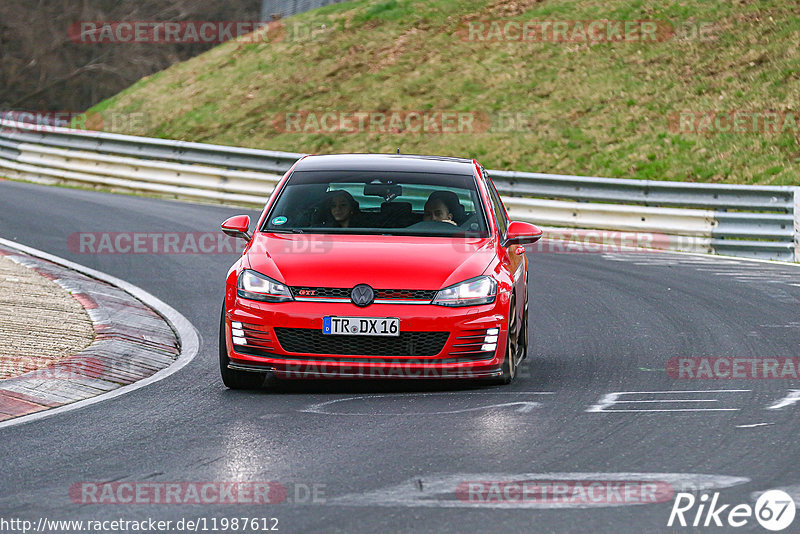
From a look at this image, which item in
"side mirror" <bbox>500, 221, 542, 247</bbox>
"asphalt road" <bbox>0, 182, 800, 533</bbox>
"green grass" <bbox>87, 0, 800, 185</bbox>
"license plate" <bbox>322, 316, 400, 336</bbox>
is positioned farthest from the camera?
"green grass" <bbox>87, 0, 800, 185</bbox>

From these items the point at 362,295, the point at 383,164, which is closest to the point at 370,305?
the point at 362,295

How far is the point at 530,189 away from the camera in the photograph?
20797 mm

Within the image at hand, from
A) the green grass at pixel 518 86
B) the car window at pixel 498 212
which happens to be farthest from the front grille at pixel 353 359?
the green grass at pixel 518 86

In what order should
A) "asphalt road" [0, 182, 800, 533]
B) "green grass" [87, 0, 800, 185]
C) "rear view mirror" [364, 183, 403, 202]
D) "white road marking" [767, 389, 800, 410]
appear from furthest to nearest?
→ "green grass" [87, 0, 800, 185], "rear view mirror" [364, 183, 403, 202], "white road marking" [767, 389, 800, 410], "asphalt road" [0, 182, 800, 533]

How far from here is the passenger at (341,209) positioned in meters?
9.07

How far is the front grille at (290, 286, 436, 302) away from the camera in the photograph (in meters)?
8.02

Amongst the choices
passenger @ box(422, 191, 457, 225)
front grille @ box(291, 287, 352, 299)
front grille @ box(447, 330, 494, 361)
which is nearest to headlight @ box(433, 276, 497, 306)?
front grille @ box(447, 330, 494, 361)

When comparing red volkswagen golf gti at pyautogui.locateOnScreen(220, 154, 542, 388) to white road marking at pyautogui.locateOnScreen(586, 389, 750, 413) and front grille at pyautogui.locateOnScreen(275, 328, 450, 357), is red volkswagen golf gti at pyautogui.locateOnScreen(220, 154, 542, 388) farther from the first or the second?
white road marking at pyautogui.locateOnScreen(586, 389, 750, 413)

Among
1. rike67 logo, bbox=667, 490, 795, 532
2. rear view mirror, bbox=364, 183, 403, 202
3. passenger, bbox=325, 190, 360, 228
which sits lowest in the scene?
rike67 logo, bbox=667, 490, 795, 532

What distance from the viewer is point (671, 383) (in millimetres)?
8750

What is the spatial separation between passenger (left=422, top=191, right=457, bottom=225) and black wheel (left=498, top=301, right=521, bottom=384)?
0.92 m

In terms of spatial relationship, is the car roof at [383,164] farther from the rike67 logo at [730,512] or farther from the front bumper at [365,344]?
the rike67 logo at [730,512]

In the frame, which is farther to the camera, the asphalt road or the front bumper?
the front bumper

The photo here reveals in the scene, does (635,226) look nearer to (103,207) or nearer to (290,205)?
(103,207)
